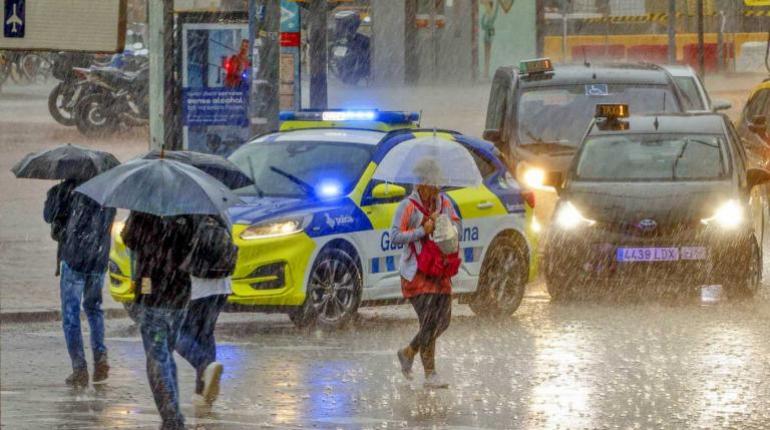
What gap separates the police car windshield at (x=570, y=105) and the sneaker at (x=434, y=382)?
874 cm

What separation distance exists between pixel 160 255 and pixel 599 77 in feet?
38.5

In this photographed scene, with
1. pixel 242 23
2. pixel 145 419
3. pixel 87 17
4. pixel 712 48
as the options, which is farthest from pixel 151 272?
pixel 712 48

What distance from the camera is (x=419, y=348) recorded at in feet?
37.4

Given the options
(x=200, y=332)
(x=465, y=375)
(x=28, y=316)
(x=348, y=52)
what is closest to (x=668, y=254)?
(x=465, y=375)

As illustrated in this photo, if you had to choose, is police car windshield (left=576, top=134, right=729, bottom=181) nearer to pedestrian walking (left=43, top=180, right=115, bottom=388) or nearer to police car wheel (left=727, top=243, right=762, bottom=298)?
police car wheel (left=727, top=243, right=762, bottom=298)

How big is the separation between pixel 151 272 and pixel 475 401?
7.87 feet

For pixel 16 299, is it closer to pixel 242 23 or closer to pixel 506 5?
pixel 242 23

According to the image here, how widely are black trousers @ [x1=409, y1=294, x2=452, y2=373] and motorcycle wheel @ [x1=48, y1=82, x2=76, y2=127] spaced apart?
21620mm

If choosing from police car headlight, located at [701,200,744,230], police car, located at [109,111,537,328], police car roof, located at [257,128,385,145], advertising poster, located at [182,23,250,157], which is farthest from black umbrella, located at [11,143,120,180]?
advertising poster, located at [182,23,250,157]

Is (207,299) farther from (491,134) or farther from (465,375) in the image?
(491,134)

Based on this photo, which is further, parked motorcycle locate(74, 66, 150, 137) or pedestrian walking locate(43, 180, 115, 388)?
parked motorcycle locate(74, 66, 150, 137)

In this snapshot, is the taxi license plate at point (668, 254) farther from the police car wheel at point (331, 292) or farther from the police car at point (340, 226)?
the police car wheel at point (331, 292)

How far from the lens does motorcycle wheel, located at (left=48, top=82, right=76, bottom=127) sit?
3238 cm

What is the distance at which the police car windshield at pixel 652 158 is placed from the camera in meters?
16.6
